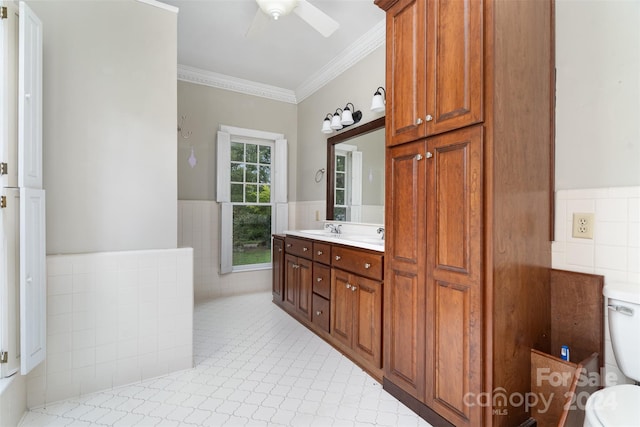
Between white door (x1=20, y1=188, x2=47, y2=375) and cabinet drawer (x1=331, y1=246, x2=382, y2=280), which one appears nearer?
white door (x1=20, y1=188, x2=47, y2=375)

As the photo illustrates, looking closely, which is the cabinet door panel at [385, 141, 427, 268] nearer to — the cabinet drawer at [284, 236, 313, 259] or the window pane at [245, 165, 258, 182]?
the cabinet drawer at [284, 236, 313, 259]

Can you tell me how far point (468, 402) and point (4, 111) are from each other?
2.61m

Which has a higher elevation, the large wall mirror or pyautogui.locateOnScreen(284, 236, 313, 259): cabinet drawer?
the large wall mirror

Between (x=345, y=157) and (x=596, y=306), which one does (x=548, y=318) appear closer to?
(x=596, y=306)

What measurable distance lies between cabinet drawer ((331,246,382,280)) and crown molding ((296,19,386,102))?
1958mm

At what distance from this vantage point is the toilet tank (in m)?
1.25

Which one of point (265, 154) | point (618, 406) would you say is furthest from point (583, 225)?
point (265, 154)

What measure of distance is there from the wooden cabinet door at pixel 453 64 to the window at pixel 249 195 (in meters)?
2.85

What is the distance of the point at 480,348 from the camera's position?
1.38 metres

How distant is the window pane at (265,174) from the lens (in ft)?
13.9

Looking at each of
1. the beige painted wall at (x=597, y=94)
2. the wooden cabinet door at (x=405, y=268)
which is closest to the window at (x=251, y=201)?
the wooden cabinet door at (x=405, y=268)

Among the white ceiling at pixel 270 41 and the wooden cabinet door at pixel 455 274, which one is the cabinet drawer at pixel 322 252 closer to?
the wooden cabinet door at pixel 455 274

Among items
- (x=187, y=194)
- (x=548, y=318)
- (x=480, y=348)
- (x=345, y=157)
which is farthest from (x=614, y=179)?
(x=187, y=194)

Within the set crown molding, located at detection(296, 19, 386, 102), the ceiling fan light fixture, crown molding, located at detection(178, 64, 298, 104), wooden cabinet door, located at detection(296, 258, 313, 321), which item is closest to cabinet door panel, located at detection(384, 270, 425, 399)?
wooden cabinet door, located at detection(296, 258, 313, 321)
